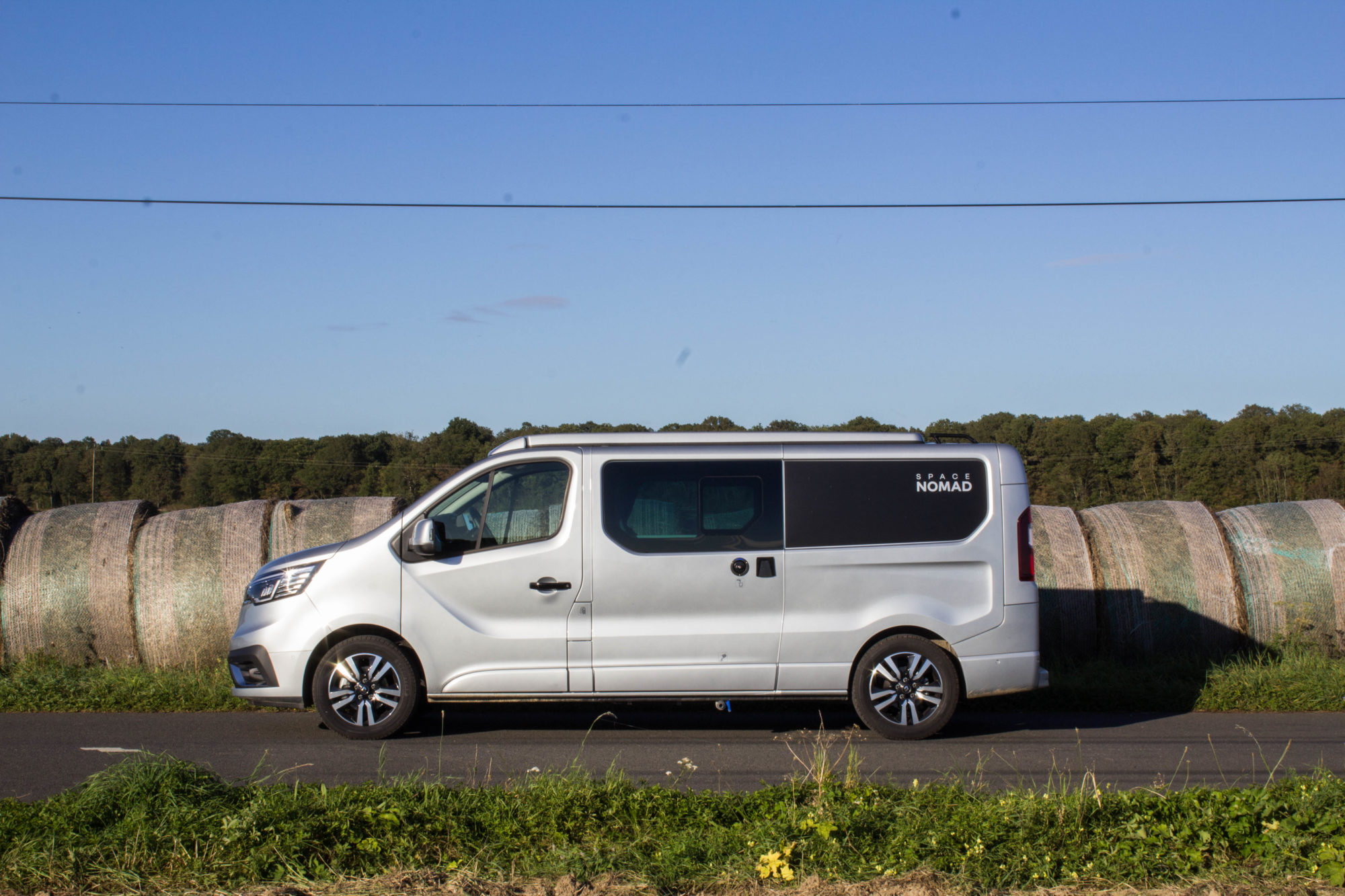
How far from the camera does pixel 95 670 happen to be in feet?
32.4

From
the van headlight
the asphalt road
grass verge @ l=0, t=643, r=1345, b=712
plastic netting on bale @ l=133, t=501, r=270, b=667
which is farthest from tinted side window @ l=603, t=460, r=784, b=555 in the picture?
plastic netting on bale @ l=133, t=501, r=270, b=667

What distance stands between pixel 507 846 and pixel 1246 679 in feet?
23.0

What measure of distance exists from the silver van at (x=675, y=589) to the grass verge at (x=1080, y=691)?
1465 millimetres

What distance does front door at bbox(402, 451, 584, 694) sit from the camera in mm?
7680

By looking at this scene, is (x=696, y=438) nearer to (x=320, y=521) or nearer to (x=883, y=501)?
(x=883, y=501)

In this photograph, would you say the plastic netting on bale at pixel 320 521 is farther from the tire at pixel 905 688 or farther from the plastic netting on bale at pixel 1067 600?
the plastic netting on bale at pixel 1067 600

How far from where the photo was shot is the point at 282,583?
312 inches

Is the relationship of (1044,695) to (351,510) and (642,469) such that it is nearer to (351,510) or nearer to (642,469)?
(642,469)

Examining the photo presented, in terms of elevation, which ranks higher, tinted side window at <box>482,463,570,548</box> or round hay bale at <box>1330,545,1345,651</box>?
tinted side window at <box>482,463,570,548</box>

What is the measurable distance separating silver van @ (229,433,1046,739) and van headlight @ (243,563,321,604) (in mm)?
14

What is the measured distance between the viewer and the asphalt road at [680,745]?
662cm

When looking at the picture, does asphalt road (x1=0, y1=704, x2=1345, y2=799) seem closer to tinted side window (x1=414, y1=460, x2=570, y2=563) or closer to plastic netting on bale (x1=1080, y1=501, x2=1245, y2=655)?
tinted side window (x1=414, y1=460, x2=570, y2=563)

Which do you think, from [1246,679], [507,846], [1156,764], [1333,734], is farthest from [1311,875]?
[1246,679]

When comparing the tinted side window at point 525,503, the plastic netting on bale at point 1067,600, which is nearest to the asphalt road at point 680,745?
the tinted side window at point 525,503
